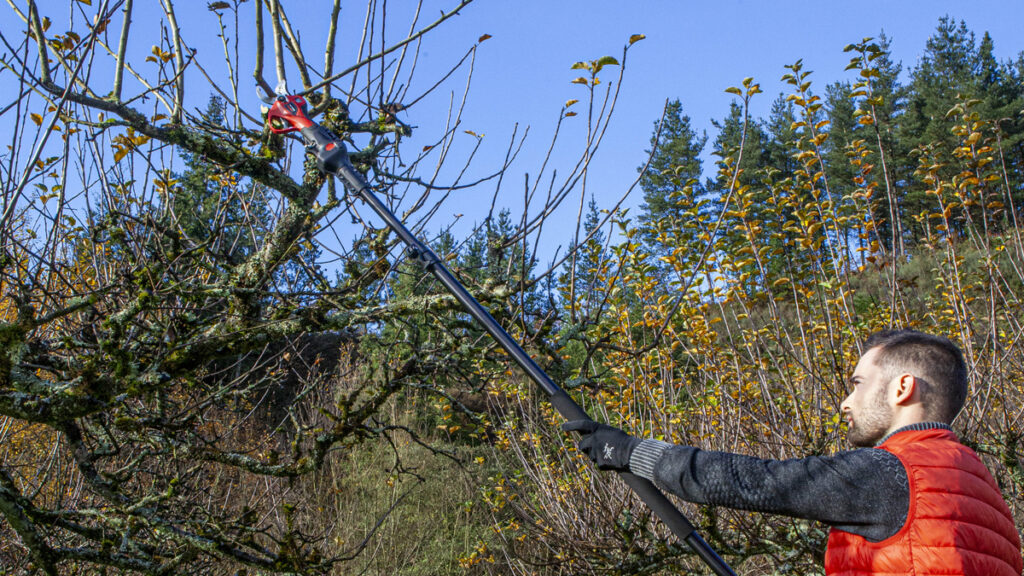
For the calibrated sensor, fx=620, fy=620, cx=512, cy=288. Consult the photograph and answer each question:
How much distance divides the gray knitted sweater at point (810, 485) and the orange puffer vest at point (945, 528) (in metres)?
0.03

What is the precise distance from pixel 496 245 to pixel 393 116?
3.09ft

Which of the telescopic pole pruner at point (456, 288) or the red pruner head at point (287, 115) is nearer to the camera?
the telescopic pole pruner at point (456, 288)

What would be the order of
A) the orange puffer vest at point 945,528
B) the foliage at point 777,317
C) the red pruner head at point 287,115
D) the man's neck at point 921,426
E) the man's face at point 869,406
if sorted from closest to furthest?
the orange puffer vest at point 945,528, the man's neck at point 921,426, the man's face at point 869,406, the red pruner head at point 287,115, the foliage at point 777,317

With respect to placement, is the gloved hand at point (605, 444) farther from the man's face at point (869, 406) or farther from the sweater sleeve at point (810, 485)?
the man's face at point (869, 406)

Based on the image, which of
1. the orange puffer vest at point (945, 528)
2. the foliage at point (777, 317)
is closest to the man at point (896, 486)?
the orange puffer vest at point (945, 528)

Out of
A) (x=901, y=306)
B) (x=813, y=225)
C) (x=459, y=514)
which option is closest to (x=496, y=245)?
(x=813, y=225)

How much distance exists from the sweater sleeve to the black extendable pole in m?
0.12

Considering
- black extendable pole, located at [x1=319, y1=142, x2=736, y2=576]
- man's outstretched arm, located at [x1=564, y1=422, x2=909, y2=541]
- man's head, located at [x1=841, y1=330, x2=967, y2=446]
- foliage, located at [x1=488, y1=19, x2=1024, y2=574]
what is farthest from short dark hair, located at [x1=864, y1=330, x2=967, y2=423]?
foliage, located at [x1=488, y1=19, x2=1024, y2=574]

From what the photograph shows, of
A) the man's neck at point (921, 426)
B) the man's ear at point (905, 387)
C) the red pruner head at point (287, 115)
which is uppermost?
the red pruner head at point (287, 115)

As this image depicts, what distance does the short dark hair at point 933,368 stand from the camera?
167cm

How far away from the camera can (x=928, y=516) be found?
146 cm

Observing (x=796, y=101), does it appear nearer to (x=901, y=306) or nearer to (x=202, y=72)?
(x=901, y=306)

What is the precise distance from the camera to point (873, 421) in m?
1.75

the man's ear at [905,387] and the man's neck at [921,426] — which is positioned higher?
the man's ear at [905,387]
